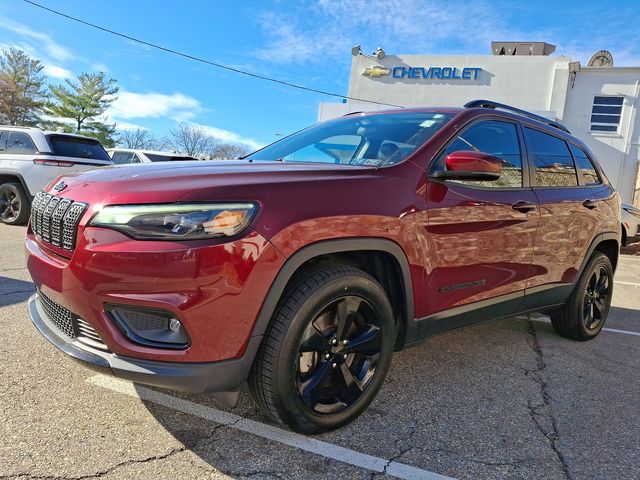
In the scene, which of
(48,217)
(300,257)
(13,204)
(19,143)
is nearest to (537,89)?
(19,143)

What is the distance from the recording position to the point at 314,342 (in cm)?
228

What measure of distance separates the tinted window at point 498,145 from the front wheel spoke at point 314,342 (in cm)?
134

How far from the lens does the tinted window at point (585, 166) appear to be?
13.8 ft

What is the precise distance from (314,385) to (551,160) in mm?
2727

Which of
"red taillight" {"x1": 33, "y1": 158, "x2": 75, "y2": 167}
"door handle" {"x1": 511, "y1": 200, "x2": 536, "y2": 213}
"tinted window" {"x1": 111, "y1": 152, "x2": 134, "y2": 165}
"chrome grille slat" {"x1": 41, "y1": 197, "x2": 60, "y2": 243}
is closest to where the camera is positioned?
"chrome grille slat" {"x1": 41, "y1": 197, "x2": 60, "y2": 243}

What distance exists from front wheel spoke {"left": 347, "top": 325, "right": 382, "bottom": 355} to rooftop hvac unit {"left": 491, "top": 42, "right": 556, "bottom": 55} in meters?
26.8

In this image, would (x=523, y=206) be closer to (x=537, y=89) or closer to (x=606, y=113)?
(x=537, y=89)

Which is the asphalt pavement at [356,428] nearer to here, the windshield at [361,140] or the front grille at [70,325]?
the front grille at [70,325]

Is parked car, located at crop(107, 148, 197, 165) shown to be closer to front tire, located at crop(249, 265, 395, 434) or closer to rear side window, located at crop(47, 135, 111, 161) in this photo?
rear side window, located at crop(47, 135, 111, 161)

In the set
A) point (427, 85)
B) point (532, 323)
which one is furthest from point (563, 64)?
point (532, 323)

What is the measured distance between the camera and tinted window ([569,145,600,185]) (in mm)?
4195

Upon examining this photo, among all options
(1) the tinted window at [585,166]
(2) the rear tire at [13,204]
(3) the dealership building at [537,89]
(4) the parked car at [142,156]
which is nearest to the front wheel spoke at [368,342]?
(1) the tinted window at [585,166]

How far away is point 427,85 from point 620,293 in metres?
18.2

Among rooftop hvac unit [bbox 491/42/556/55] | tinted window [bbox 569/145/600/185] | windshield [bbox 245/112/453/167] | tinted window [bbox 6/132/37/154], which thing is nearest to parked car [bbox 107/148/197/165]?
tinted window [bbox 6/132/37/154]
